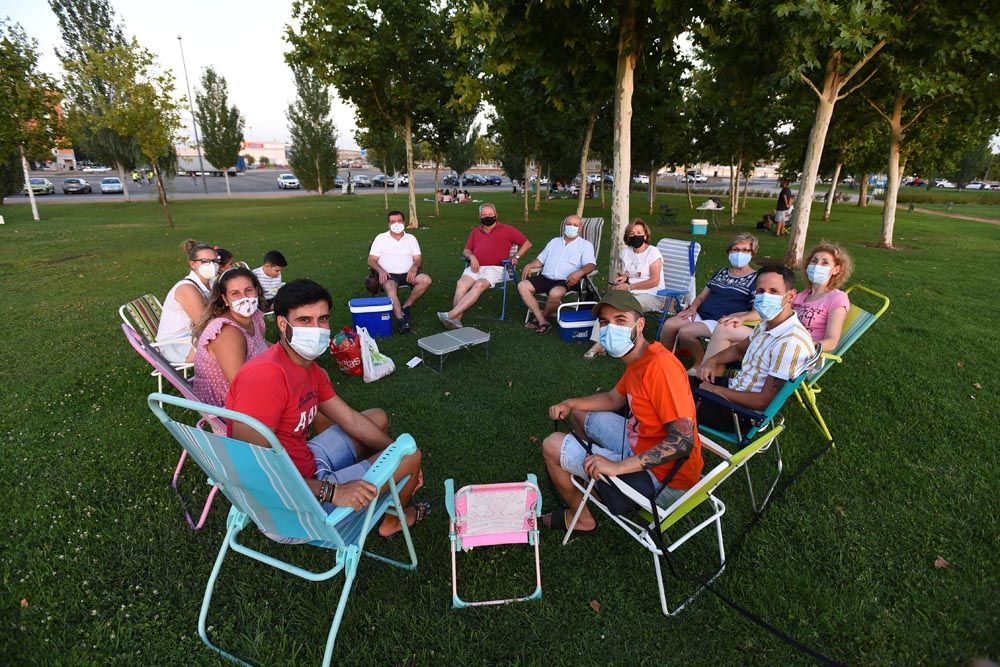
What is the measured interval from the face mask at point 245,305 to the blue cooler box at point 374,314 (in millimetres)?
2814

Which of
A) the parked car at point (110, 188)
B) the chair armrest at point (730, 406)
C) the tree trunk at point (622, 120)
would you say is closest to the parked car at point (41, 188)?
the parked car at point (110, 188)

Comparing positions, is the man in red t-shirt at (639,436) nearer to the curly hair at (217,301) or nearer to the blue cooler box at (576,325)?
the curly hair at (217,301)

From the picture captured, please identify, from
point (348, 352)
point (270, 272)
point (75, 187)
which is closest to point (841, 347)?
point (348, 352)

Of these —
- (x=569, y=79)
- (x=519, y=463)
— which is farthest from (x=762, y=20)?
(x=519, y=463)

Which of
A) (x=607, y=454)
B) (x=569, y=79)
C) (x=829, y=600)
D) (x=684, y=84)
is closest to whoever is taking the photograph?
(x=829, y=600)

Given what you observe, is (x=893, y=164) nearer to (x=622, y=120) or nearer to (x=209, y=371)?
(x=622, y=120)

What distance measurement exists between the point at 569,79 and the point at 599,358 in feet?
16.6

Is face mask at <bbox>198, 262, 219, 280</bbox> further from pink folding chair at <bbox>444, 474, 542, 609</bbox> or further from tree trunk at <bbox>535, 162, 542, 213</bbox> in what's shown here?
tree trunk at <bbox>535, 162, 542, 213</bbox>

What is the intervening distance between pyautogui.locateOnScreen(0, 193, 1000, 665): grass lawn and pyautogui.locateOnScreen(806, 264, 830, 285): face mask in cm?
119

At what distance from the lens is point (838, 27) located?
696 cm

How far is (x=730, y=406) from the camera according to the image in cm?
317

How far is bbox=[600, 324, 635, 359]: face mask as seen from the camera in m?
2.57

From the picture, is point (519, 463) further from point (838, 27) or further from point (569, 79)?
point (838, 27)

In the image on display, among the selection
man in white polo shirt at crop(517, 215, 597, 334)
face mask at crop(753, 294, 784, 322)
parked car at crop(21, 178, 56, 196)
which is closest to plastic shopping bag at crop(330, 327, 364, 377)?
man in white polo shirt at crop(517, 215, 597, 334)
